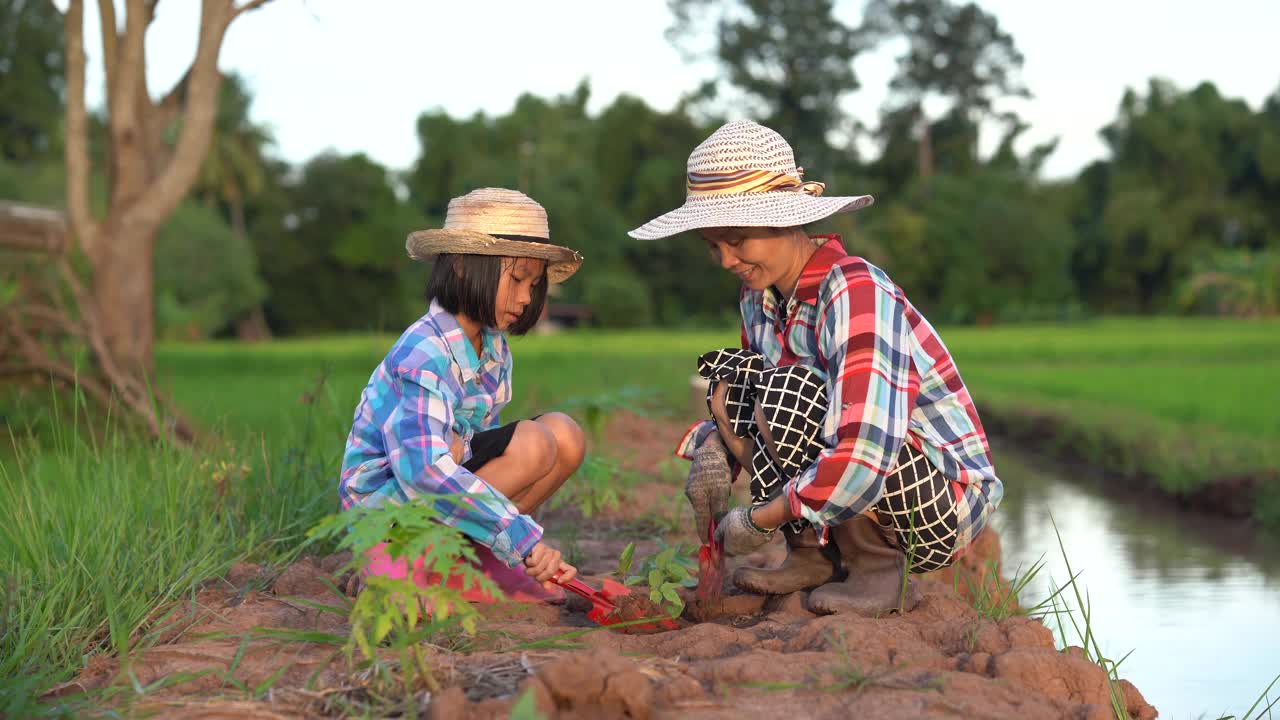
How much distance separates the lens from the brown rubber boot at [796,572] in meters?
2.84

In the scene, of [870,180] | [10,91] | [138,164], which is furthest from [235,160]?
[138,164]

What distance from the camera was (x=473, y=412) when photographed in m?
3.01

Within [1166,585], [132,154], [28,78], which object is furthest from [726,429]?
[28,78]

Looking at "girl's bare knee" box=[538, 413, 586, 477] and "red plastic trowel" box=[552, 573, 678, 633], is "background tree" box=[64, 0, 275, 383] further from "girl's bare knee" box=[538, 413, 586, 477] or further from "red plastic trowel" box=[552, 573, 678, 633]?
"red plastic trowel" box=[552, 573, 678, 633]

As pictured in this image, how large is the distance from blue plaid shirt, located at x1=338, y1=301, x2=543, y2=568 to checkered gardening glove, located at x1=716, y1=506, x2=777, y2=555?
44cm

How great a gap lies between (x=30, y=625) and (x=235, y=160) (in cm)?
3948

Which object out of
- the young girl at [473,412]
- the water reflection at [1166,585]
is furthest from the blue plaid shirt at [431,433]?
the water reflection at [1166,585]

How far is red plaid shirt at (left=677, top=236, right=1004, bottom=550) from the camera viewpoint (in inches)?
98.3

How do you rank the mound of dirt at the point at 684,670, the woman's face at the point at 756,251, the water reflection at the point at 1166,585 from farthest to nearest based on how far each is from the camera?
1. the water reflection at the point at 1166,585
2. the woman's face at the point at 756,251
3. the mound of dirt at the point at 684,670

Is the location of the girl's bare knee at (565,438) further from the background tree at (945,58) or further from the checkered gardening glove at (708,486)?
the background tree at (945,58)

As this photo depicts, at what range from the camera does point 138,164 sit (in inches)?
284

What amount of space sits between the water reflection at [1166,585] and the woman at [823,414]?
0.68m

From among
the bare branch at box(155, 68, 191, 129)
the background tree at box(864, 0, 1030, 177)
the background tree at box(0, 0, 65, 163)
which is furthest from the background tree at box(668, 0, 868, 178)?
the bare branch at box(155, 68, 191, 129)

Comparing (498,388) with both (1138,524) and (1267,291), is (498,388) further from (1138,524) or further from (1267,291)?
(1267,291)
